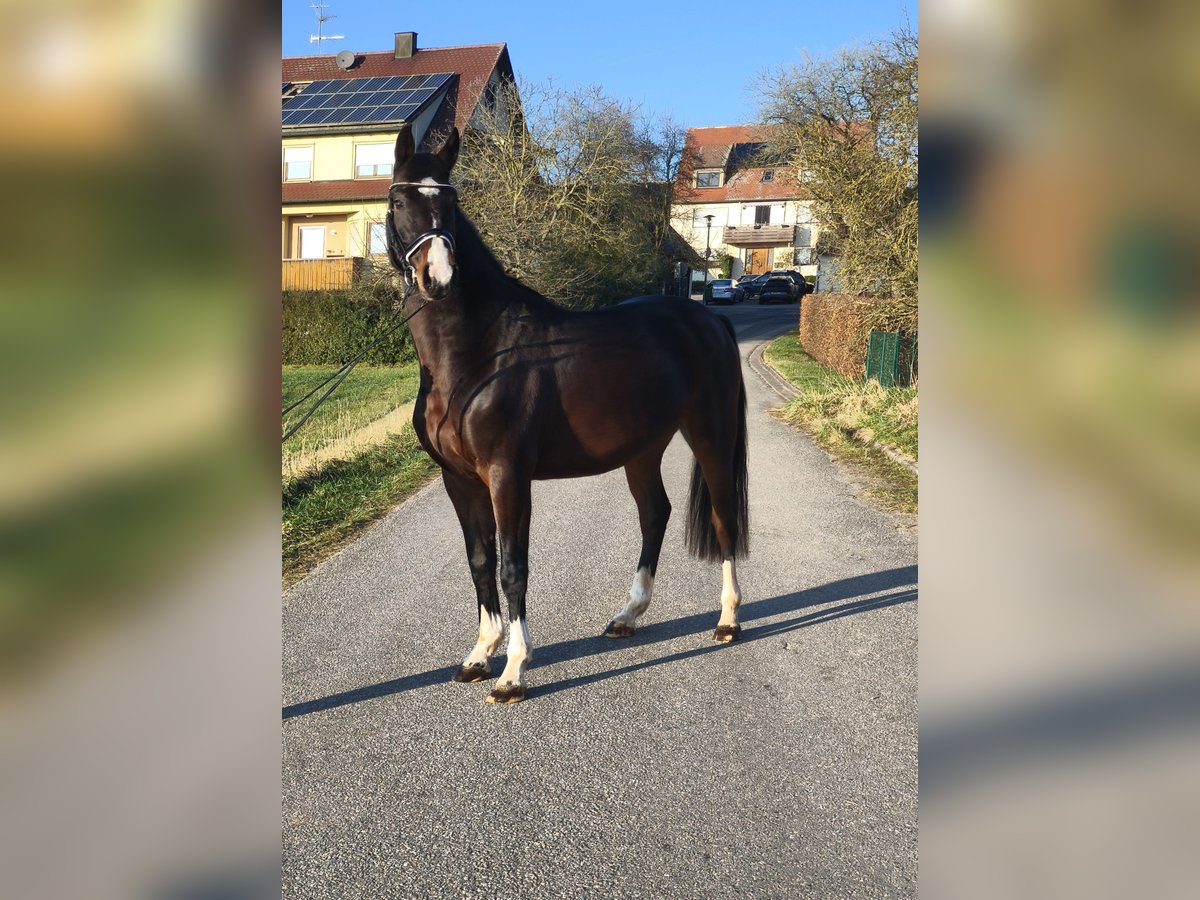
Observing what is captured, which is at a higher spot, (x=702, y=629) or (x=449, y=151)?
(x=449, y=151)

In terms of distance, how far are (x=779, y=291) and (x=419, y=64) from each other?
2042cm

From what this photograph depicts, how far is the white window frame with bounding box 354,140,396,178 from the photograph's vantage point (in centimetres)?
2831

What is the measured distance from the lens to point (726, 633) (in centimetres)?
475

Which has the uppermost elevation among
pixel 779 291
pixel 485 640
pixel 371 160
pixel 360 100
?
pixel 360 100

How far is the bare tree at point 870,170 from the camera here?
1473cm

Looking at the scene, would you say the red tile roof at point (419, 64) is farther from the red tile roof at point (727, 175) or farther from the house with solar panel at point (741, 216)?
the house with solar panel at point (741, 216)

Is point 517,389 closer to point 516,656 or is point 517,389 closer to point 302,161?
point 516,656

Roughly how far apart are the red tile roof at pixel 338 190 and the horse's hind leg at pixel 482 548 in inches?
1027

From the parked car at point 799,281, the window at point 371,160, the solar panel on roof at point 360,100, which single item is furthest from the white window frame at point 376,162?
the parked car at point 799,281

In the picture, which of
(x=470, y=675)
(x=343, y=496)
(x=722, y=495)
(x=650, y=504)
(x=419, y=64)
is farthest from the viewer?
(x=419, y=64)

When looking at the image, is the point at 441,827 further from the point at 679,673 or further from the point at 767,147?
the point at 767,147

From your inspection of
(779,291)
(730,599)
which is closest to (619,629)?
(730,599)
